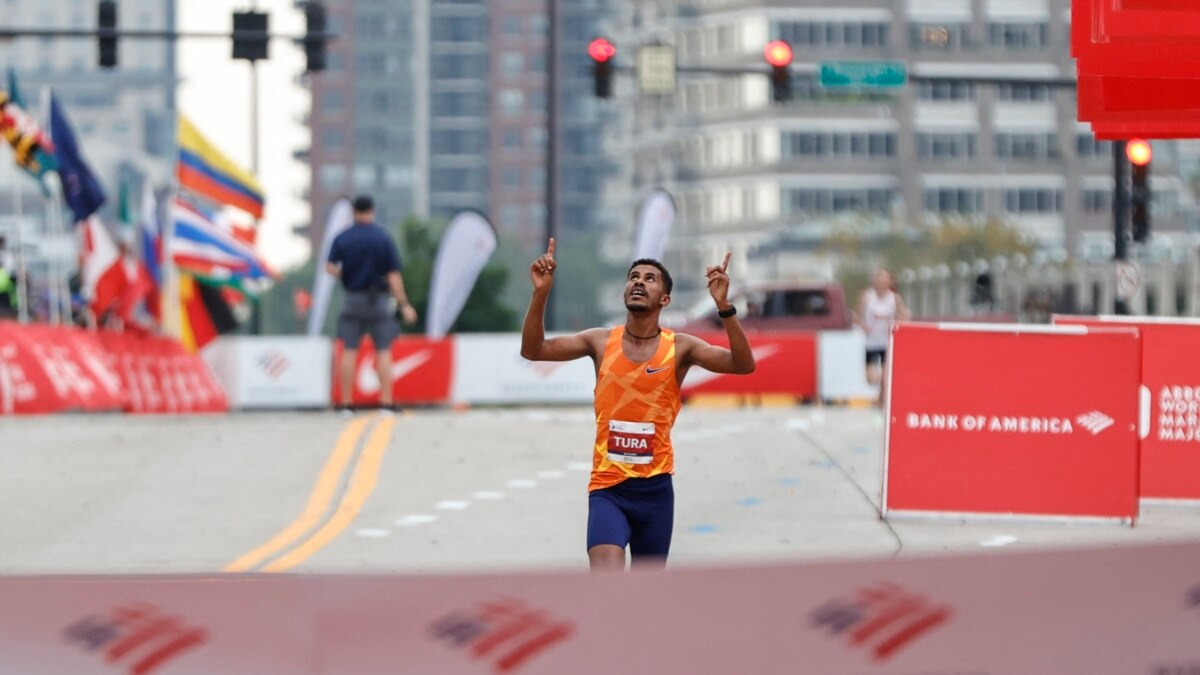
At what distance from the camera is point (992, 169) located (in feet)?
438

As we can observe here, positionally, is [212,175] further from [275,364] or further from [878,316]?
[878,316]

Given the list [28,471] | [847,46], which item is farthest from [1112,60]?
[847,46]

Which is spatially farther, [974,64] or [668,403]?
[974,64]

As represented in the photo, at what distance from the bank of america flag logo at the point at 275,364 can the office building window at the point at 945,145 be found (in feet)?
344

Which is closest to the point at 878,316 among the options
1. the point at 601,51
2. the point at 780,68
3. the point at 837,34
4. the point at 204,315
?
the point at 780,68

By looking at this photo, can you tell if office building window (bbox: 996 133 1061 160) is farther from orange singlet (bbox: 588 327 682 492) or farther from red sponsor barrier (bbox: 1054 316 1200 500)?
orange singlet (bbox: 588 327 682 492)

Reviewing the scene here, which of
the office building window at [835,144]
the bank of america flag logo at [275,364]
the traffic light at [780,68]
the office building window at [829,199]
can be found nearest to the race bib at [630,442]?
the traffic light at [780,68]

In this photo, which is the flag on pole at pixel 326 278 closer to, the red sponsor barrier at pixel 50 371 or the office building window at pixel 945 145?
the red sponsor barrier at pixel 50 371

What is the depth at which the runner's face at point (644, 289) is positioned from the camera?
7875 mm

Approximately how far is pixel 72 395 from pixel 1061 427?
13463 mm

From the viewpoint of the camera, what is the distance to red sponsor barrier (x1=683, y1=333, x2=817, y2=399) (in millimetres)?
29109

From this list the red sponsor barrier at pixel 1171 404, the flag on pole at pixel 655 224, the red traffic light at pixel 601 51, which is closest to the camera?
the red sponsor barrier at pixel 1171 404

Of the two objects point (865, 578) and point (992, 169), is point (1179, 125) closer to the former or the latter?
point (865, 578)

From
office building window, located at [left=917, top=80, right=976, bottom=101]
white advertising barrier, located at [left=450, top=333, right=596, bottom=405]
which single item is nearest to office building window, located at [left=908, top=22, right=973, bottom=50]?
office building window, located at [left=917, top=80, right=976, bottom=101]
